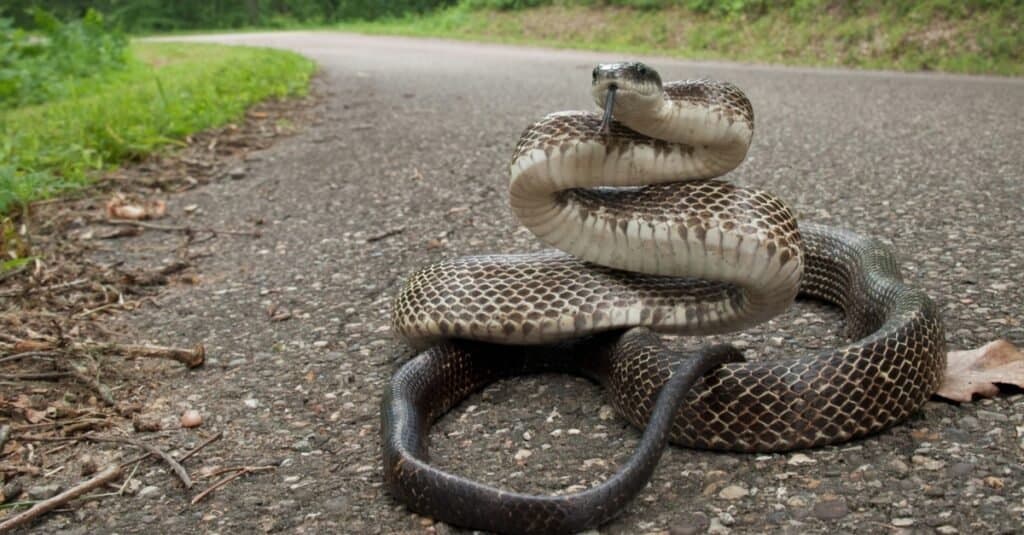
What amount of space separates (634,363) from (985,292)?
1.82 m

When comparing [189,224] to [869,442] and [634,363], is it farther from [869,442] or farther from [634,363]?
[869,442]

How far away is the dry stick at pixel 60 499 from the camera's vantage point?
2318 mm

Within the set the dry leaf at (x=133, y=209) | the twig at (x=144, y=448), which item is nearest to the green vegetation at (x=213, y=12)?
the dry leaf at (x=133, y=209)

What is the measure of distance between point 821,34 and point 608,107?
1375 cm

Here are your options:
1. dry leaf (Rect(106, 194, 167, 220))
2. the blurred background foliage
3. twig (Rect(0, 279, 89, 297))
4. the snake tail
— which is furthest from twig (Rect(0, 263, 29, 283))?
the blurred background foliage

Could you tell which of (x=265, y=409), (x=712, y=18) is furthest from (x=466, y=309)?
(x=712, y=18)

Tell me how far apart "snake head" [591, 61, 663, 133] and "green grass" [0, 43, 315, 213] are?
4.19 metres

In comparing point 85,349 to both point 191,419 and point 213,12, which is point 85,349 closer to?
point 191,419

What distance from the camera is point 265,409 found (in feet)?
9.95

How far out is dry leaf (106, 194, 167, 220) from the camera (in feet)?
18.4

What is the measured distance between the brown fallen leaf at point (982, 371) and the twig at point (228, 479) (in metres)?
2.06

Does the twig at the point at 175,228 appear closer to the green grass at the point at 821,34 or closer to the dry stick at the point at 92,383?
the dry stick at the point at 92,383

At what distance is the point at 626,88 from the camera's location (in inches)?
99.5

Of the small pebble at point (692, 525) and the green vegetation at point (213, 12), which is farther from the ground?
the small pebble at point (692, 525)
